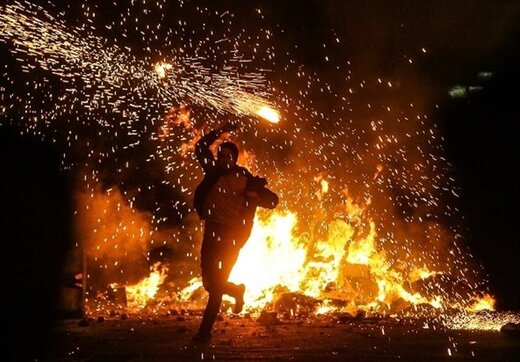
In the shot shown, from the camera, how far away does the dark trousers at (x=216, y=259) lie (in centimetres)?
683

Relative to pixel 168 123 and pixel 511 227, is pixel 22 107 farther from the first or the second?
pixel 511 227

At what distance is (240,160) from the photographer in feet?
44.8

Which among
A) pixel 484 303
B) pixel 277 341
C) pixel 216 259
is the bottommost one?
pixel 277 341

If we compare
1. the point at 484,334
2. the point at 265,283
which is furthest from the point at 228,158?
the point at 265,283

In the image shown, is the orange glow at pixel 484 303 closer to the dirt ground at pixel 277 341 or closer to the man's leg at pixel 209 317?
the dirt ground at pixel 277 341

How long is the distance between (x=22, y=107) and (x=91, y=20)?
2.14 metres

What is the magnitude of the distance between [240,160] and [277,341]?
7474mm

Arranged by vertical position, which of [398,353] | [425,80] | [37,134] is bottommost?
[398,353]

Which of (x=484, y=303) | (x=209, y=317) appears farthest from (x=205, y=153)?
(x=484, y=303)

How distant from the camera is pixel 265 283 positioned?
11.2 m

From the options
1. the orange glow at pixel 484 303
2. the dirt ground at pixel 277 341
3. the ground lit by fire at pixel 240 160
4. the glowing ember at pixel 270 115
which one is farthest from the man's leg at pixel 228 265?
the glowing ember at pixel 270 115

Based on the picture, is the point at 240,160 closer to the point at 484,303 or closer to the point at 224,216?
the point at 484,303

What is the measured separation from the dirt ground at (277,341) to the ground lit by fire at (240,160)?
2.41 meters

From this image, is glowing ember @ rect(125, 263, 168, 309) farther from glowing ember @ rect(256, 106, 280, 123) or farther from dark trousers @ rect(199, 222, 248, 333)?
dark trousers @ rect(199, 222, 248, 333)
